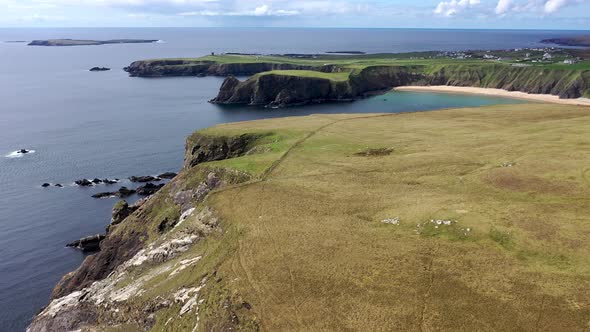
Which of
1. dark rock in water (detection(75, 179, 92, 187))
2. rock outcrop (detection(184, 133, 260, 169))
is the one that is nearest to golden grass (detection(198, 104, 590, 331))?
rock outcrop (detection(184, 133, 260, 169))

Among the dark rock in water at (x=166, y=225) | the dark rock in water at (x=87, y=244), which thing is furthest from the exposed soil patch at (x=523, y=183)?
the dark rock in water at (x=87, y=244)

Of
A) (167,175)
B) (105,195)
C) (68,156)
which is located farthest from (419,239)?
(68,156)

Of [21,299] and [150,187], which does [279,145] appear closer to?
[150,187]

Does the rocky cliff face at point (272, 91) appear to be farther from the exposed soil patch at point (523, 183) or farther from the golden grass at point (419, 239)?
the exposed soil patch at point (523, 183)

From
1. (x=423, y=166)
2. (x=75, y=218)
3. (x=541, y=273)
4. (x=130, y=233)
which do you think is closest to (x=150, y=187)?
(x=75, y=218)

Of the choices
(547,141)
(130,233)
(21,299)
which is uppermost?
(547,141)

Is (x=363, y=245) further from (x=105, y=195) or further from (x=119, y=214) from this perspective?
(x=105, y=195)
